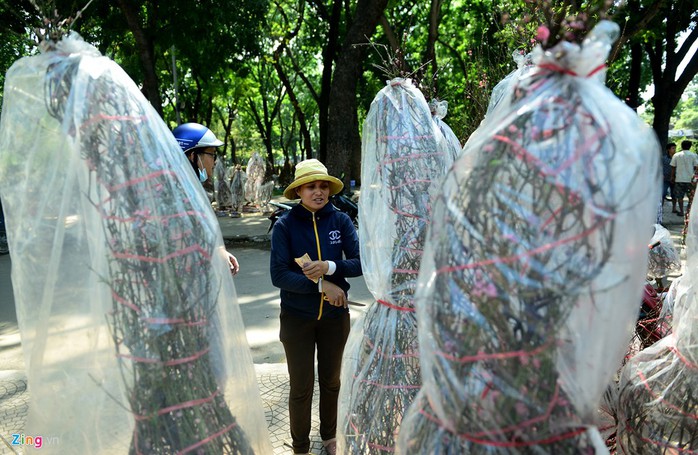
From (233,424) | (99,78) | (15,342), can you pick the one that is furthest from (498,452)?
(15,342)

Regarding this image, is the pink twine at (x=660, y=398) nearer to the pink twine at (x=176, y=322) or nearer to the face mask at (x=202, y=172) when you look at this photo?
the pink twine at (x=176, y=322)

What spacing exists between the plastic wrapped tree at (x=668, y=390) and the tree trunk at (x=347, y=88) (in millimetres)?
7839

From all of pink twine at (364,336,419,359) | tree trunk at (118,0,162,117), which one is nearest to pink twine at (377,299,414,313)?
pink twine at (364,336,419,359)

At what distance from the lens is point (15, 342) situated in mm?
4914

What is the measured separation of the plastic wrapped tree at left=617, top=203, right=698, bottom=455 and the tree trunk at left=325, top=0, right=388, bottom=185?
25.7 ft

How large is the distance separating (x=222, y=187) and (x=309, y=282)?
1210 centimetres

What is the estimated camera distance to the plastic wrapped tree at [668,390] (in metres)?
1.96

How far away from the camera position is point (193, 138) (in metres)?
3.12

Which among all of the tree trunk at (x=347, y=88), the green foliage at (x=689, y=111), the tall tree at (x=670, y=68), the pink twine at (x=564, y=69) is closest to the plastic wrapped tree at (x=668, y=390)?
the pink twine at (x=564, y=69)

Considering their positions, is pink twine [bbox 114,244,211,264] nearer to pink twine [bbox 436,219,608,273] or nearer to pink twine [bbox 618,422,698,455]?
pink twine [bbox 436,219,608,273]

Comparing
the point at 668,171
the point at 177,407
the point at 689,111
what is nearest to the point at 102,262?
the point at 177,407

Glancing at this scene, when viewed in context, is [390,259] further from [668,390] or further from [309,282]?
[668,390]

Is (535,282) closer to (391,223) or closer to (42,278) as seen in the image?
(391,223)

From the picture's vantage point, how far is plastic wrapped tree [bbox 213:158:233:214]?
1420 centimetres
